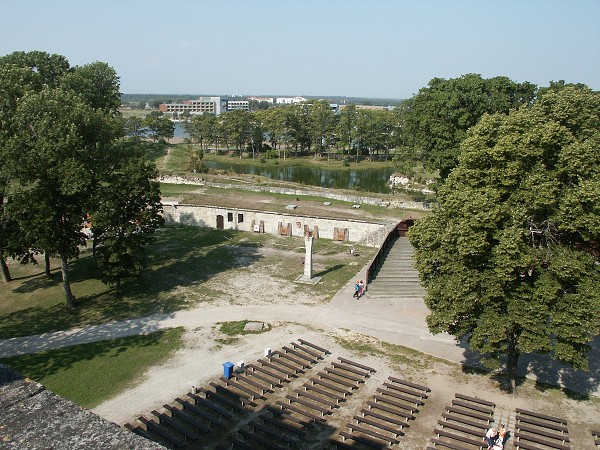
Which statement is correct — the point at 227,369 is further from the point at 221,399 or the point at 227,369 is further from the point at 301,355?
the point at 301,355

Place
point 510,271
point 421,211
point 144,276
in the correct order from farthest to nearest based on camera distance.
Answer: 1. point 421,211
2. point 144,276
3. point 510,271

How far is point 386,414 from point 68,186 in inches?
790

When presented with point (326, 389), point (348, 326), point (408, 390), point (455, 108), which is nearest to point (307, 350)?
point (326, 389)

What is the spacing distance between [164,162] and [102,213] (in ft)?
176

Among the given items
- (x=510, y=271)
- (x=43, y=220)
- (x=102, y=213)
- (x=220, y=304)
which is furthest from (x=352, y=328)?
(x=43, y=220)

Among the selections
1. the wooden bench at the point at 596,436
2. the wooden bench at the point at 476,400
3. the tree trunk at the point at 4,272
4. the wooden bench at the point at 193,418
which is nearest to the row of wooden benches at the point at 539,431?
the wooden bench at the point at 596,436

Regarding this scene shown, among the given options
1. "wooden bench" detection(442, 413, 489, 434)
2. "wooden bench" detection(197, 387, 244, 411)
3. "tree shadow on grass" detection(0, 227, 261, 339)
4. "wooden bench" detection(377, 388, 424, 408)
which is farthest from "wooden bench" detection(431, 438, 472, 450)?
"tree shadow on grass" detection(0, 227, 261, 339)

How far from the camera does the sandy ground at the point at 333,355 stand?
1855 cm

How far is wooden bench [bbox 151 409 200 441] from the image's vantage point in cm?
1658

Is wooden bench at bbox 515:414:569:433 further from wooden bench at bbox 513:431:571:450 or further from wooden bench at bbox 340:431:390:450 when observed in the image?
wooden bench at bbox 340:431:390:450

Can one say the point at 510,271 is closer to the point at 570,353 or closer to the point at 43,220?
the point at 570,353

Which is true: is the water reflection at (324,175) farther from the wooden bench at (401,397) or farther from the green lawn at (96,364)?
the wooden bench at (401,397)

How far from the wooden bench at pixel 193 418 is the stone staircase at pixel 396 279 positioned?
14503 mm

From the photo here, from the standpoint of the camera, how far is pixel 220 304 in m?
28.6
